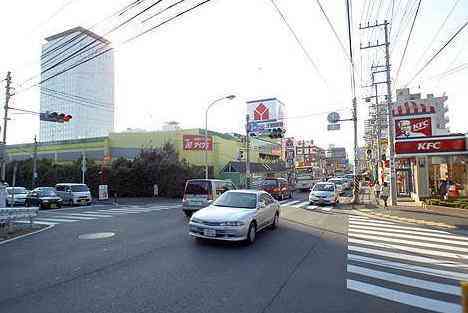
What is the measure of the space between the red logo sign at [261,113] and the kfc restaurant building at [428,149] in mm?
32411

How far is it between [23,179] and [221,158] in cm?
2441

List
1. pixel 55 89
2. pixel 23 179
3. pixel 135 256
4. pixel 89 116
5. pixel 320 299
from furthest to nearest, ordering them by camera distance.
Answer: pixel 23 179 < pixel 89 116 < pixel 55 89 < pixel 135 256 < pixel 320 299

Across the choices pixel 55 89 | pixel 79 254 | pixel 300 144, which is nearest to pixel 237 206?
pixel 79 254

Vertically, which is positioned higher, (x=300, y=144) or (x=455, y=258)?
(x=300, y=144)

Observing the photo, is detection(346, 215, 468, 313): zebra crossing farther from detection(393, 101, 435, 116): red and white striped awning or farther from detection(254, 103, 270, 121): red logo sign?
detection(254, 103, 270, 121): red logo sign

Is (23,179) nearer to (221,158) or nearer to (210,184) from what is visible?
(221,158)

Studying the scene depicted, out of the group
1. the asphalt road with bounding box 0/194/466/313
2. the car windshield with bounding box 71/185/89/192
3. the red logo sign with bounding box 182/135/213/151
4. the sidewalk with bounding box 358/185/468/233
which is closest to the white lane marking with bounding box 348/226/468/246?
the asphalt road with bounding box 0/194/466/313

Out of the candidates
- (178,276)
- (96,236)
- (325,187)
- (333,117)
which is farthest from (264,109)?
(178,276)

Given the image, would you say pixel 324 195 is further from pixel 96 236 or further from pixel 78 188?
pixel 78 188

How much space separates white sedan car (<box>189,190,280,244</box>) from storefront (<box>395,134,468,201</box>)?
46.3 ft

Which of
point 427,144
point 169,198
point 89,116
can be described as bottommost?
point 169,198

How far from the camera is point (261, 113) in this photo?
58.6m

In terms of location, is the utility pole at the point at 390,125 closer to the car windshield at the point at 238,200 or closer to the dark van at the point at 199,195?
the dark van at the point at 199,195

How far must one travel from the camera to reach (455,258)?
923 cm
